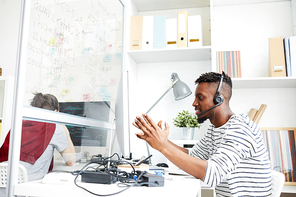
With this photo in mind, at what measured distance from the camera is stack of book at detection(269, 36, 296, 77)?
1828 mm

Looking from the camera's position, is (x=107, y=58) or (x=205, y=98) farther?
(x=107, y=58)

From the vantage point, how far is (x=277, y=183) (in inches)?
42.0

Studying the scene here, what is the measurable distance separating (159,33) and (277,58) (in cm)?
90

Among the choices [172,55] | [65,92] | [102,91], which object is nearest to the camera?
[65,92]

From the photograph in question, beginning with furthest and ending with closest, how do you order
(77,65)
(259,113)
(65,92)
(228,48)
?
(228,48)
(259,113)
(77,65)
(65,92)

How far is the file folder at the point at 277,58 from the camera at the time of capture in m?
1.84

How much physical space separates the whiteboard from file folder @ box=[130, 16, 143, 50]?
0.21m

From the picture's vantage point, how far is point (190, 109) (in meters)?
2.20

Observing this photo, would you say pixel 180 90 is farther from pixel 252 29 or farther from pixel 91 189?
pixel 91 189

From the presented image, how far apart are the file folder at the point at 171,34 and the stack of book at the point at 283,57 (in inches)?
28.3

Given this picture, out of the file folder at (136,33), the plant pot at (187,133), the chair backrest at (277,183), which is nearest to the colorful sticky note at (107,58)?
the file folder at (136,33)

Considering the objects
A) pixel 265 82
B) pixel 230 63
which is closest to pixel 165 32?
pixel 230 63

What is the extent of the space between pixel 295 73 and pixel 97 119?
1.42 m

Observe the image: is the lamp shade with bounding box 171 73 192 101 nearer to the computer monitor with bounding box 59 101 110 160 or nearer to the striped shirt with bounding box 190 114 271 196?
the computer monitor with bounding box 59 101 110 160
